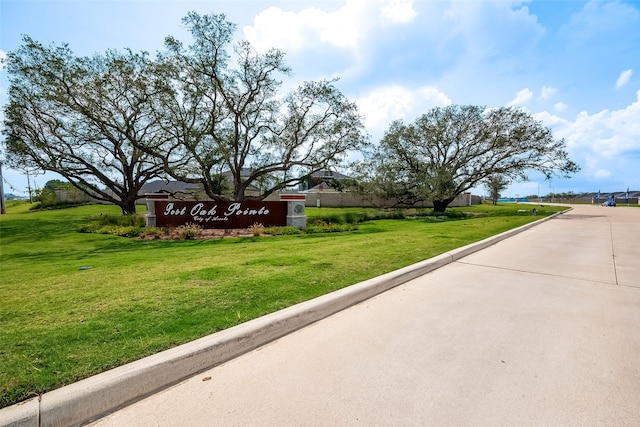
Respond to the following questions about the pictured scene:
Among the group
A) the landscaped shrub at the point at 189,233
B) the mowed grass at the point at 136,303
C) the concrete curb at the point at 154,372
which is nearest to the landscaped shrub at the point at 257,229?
the landscaped shrub at the point at 189,233

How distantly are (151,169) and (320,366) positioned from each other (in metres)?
25.7

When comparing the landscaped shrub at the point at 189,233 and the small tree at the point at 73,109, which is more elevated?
the small tree at the point at 73,109

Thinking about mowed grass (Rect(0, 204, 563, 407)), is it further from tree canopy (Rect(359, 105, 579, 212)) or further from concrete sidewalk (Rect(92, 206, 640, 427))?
tree canopy (Rect(359, 105, 579, 212))

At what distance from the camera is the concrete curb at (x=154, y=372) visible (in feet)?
6.77

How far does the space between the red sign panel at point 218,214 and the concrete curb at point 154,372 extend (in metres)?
11.5

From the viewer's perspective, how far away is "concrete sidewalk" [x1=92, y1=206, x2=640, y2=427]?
2.21 metres

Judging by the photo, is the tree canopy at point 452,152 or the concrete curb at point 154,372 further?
the tree canopy at point 452,152

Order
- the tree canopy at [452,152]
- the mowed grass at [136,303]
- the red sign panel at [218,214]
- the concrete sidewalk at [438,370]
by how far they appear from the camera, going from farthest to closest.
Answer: the tree canopy at [452,152] → the red sign panel at [218,214] → the mowed grass at [136,303] → the concrete sidewalk at [438,370]

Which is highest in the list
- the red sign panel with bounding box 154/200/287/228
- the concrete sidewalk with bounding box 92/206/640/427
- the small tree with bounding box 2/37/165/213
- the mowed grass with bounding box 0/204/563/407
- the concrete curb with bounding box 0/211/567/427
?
the small tree with bounding box 2/37/165/213

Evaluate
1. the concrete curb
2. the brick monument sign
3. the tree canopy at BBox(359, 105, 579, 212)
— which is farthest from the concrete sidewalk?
the tree canopy at BBox(359, 105, 579, 212)

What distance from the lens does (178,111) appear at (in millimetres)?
17156

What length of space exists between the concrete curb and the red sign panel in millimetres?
11474

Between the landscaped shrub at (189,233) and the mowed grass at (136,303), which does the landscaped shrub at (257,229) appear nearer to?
the landscaped shrub at (189,233)

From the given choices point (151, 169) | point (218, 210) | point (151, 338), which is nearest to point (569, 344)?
point (151, 338)
